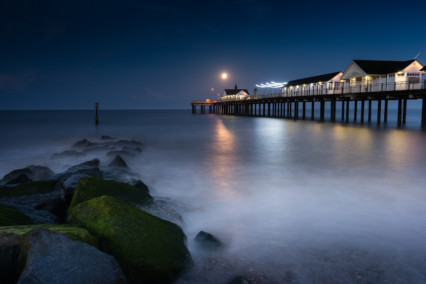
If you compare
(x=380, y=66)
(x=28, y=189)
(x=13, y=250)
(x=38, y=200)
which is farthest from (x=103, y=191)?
(x=380, y=66)

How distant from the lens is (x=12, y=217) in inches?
159

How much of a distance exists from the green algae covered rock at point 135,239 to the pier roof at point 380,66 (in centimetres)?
3345

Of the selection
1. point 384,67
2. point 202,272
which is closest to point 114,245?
point 202,272

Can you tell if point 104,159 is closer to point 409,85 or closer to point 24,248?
point 24,248

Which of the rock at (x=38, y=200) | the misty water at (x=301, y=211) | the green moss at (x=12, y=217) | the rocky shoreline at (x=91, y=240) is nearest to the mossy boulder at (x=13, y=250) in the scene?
the rocky shoreline at (x=91, y=240)

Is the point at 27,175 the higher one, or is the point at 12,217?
the point at 12,217

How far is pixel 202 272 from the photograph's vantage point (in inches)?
158

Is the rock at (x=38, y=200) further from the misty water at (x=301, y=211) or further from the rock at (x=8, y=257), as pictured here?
the misty water at (x=301, y=211)

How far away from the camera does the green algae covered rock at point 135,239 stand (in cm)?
336

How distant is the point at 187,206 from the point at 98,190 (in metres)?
2.68

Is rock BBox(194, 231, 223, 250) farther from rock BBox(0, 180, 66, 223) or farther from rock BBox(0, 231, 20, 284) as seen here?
rock BBox(0, 231, 20, 284)

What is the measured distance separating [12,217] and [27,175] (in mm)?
5182

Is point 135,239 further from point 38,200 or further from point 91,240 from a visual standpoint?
point 38,200

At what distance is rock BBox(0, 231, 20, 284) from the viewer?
296 cm
